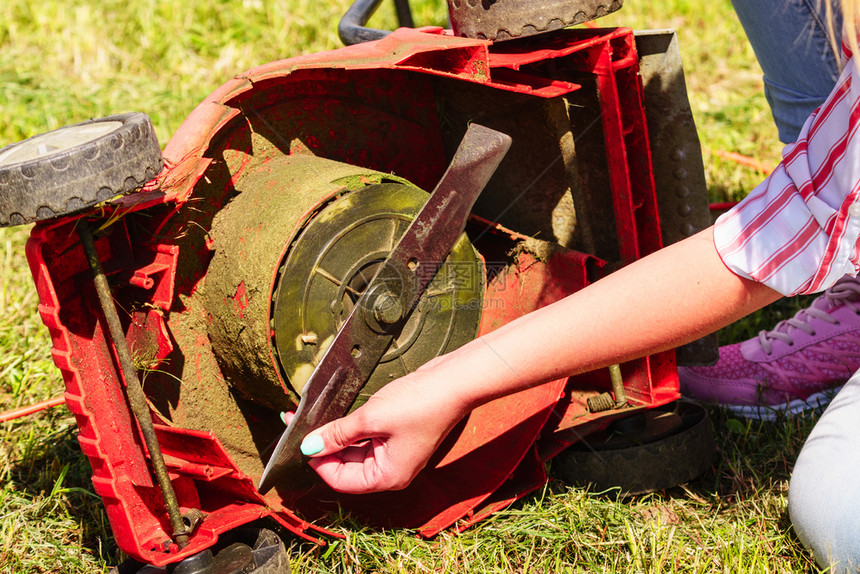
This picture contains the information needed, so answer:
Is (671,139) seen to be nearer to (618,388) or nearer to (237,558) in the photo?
(618,388)

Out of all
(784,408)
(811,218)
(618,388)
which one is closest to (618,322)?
(811,218)

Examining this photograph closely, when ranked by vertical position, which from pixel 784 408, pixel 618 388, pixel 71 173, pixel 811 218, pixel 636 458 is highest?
pixel 71 173

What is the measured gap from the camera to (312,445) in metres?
1.47

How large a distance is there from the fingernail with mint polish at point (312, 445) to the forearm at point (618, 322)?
252 mm

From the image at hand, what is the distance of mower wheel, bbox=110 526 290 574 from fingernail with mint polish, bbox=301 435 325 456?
202 mm

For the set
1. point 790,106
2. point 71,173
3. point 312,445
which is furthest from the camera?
point 790,106

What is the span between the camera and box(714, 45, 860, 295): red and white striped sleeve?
1270 mm

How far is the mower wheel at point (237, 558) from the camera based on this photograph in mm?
1471

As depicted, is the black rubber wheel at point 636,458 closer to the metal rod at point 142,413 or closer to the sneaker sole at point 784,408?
the sneaker sole at point 784,408

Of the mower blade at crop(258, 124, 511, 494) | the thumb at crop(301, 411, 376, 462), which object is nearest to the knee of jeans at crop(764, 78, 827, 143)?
the mower blade at crop(258, 124, 511, 494)

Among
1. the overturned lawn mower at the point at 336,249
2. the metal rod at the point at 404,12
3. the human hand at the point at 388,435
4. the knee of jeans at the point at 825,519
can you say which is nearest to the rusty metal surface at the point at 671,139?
the overturned lawn mower at the point at 336,249

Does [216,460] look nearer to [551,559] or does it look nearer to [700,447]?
[551,559]

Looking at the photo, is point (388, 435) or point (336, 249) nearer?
point (388, 435)

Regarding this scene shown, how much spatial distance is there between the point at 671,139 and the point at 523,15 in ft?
1.63
